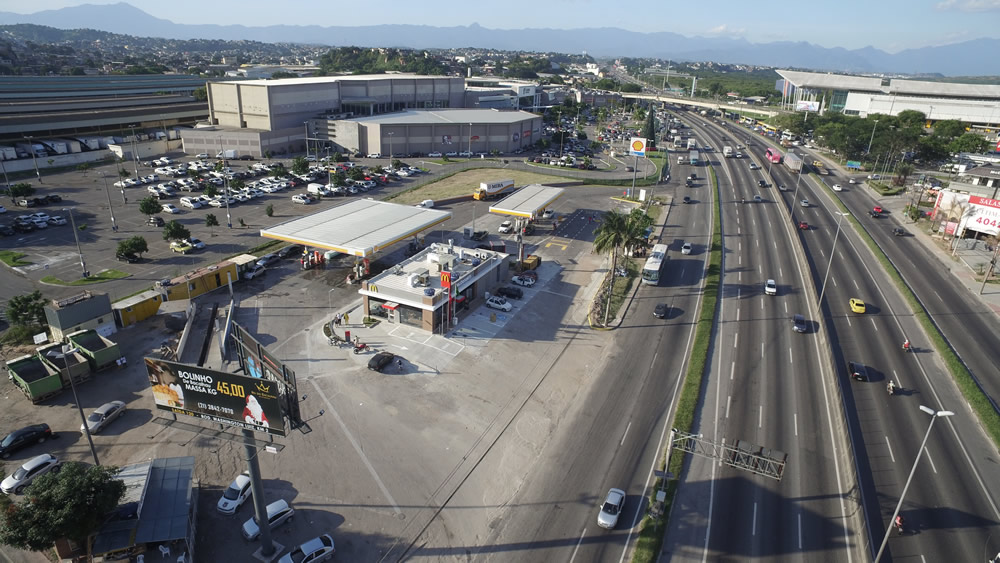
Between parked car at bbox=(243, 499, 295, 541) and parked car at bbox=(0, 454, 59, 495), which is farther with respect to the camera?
Answer: parked car at bbox=(0, 454, 59, 495)

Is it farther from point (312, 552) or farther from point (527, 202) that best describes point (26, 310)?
point (527, 202)

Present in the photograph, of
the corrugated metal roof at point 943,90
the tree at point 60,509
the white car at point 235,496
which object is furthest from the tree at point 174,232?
the corrugated metal roof at point 943,90

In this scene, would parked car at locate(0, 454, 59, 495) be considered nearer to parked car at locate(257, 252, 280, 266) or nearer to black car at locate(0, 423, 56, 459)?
black car at locate(0, 423, 56, 459)

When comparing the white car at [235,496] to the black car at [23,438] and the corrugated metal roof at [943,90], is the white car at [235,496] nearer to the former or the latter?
the black car at [23,438]

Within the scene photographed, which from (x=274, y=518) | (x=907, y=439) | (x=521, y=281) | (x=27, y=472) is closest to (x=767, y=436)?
(x=907, y=439)

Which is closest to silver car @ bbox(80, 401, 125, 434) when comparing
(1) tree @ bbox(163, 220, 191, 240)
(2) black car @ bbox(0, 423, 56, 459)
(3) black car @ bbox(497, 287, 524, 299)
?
(2) black car @ bbox(0, 423, 56, 459)

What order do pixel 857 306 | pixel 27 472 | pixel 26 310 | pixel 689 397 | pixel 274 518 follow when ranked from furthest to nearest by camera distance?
pixel 857 306
pixel 26 310
pixel 689 397
pixel 27 472
pixel 274 518

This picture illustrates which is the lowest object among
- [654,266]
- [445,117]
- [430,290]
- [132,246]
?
[654,266]

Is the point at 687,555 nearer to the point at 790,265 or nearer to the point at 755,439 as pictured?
the point at 755,439
